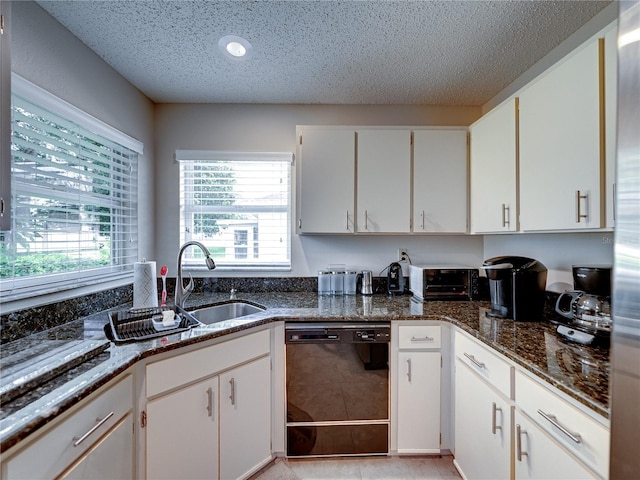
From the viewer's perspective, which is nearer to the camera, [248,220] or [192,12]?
[192,12]

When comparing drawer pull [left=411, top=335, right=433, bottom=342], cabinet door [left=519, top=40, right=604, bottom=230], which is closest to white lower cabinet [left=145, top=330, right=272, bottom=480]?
drawer pull [left=411, top=335, right=433, bottom=342]

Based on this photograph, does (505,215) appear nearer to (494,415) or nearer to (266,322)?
(494,415)

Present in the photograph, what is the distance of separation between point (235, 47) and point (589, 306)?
216cm

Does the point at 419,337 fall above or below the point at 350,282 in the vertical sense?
A: below

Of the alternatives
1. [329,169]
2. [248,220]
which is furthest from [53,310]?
[329,169]

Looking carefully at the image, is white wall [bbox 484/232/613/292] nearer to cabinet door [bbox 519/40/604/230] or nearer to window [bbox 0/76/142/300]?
cabinet door [bbox 519/40/604/230]

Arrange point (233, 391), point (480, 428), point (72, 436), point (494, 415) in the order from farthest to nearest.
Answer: point (233, 391) < point (480, 428) < point (494, 415) < point (72, 436)

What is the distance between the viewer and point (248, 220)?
2434 millimetres

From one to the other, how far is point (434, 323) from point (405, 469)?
0.86 metres

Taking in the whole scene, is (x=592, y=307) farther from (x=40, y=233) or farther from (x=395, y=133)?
(x=40, y=233)

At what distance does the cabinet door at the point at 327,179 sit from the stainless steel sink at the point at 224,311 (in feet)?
2.21

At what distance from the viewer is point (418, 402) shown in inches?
68.4

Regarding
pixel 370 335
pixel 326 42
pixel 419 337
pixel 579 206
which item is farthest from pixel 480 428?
pixel 326 42

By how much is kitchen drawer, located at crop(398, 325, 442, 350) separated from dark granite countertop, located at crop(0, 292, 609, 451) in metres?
0.07
